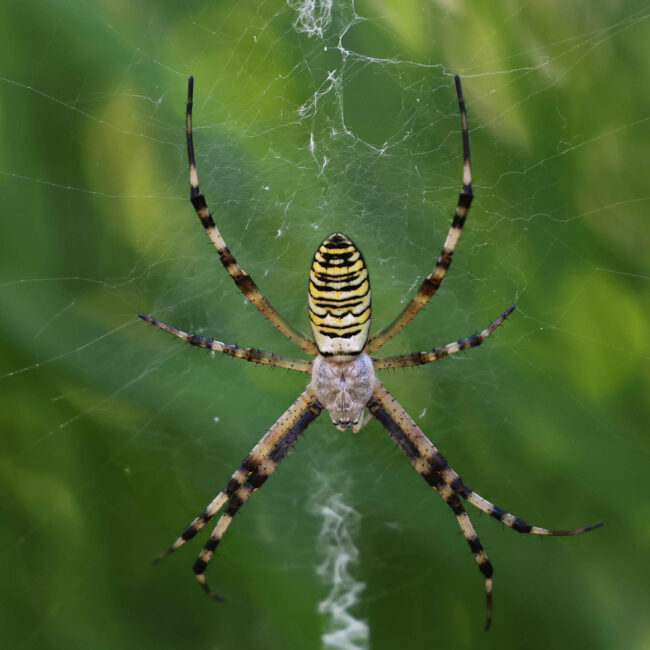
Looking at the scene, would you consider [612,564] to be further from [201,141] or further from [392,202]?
[201,141]

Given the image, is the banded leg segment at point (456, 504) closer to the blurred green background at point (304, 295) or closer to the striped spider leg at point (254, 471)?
the striped spider leg at point (254, 471)

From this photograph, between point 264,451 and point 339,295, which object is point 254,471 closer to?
point 264,451

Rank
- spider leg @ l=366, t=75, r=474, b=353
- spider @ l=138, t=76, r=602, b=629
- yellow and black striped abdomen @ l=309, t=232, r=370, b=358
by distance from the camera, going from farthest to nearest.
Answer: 1. spider @ l=138, t=76, r=602, b=629
2. spider leg @ l=366, t=75, r=474, b=353
3. yellow and black striped abdomen @ l=309, t=232, r=370, b=358

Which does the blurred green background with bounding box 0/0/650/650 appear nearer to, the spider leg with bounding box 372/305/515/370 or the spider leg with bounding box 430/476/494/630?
the spider leg with bounding box 372/305/515/370

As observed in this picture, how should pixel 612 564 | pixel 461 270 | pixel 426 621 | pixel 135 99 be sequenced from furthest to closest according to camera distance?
1. pixel 426 621
2. pixel 612 564
3. pixel 461 270
4. pixel 135 99

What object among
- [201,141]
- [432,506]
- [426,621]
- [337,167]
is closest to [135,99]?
[201,141]

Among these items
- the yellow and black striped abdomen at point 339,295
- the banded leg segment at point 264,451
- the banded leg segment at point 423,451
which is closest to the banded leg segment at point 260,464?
the banded leg segment at point 264,451

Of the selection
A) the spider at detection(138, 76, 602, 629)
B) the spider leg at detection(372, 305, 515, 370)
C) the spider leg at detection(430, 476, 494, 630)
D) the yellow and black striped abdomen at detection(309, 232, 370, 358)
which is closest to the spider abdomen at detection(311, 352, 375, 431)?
the spider at detection(138, 76, 602, 629)

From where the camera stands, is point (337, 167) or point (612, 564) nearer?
point (337, 167)
